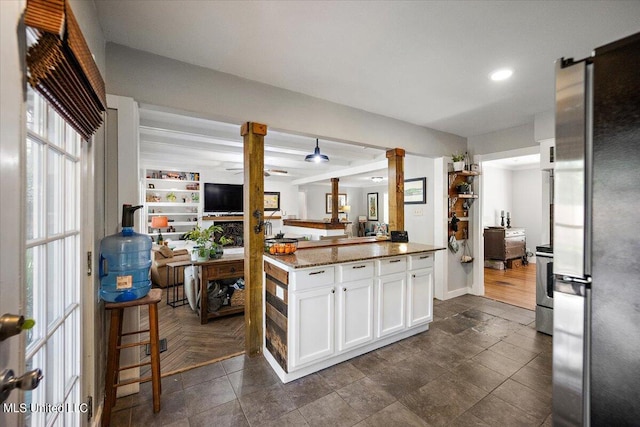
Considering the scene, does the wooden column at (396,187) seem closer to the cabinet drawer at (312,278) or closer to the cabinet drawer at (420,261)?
the cabinet drawer at (420,261)

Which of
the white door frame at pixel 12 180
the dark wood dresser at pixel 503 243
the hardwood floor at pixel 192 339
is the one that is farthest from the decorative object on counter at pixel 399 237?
the dark wood dresser at pixel 503 243

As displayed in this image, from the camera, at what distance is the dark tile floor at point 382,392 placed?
172cm

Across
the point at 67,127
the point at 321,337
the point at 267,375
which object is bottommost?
the point at 267,375

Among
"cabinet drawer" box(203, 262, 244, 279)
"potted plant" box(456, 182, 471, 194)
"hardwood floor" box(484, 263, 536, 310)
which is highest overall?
"potted plant" box(456, 182, 471, 194)

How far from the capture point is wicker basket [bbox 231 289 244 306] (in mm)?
3402

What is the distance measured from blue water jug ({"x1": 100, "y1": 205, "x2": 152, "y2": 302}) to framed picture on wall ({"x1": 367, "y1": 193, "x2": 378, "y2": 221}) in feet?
31.8

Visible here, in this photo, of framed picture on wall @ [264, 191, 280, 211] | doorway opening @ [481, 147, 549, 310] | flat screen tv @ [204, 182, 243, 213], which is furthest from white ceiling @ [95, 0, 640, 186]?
framed picture on wall @ [264, 191, 280, 211]

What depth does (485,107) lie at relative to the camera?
10.3 ft

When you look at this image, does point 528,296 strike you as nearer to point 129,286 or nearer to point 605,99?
point 605,99

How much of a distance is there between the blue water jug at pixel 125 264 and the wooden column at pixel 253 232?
0.84 m

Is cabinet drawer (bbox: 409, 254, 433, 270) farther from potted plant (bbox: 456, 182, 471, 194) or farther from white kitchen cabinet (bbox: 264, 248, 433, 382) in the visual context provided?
potted plant (bbox: 456, 182, 471, 194)

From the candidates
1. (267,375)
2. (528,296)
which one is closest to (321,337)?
(267,375)

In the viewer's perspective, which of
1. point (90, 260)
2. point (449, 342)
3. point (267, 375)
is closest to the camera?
point (90, 260)

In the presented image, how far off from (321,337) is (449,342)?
1447 millimetres
